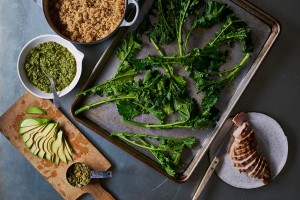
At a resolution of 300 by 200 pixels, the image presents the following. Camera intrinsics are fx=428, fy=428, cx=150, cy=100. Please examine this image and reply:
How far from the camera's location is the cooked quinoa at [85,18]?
6.23ft

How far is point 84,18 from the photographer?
1909mm

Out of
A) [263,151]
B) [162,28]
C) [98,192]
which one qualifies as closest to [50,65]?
[162,28]

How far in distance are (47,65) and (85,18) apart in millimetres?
280

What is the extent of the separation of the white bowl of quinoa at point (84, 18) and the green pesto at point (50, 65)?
98mm

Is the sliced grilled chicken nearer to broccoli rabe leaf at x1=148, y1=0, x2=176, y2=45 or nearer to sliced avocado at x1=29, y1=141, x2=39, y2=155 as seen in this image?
broccoli rabe leaf at x1=148, y1=0, x2=176, y2=45

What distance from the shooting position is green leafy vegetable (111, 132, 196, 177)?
1.98 metres

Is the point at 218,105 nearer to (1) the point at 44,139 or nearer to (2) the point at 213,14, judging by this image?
(2) the point at 213,14

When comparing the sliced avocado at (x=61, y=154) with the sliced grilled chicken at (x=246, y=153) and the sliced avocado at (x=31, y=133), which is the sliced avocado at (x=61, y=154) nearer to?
the sliced avocado at (x=31, y=133)

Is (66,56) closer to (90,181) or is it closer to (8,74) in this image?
(8,74)

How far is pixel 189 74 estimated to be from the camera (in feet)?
6.52

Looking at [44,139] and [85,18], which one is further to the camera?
[44,139]

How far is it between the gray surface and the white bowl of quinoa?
0.14 meters

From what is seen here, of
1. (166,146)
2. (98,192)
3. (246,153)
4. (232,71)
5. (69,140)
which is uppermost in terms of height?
(232,71)

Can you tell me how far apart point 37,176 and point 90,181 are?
269mm
